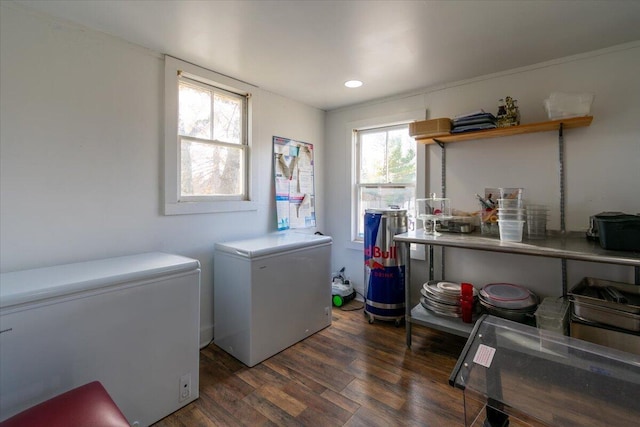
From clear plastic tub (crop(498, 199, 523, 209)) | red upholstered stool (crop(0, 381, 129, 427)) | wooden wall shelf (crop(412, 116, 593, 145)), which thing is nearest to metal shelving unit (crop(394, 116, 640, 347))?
wooden wall shelf (crop(412, 116, 593, 145))

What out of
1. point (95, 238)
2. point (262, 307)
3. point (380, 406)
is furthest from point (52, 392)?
point (380, 406)

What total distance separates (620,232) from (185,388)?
106 inches

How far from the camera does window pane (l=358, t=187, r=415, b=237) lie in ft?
10.2

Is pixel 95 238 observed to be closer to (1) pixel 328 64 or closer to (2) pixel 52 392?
(2) pixel 52 392

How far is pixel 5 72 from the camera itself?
1552 millimetres

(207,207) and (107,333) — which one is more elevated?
(207,207)

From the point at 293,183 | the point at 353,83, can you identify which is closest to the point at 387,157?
the point at 353,83

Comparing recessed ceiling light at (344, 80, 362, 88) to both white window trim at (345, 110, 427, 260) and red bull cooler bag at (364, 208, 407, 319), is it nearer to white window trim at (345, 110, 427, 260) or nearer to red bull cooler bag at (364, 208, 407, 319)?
white window trim at (345, 110, 427, 260)

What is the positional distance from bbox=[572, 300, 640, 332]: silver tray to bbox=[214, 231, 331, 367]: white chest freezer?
178cm

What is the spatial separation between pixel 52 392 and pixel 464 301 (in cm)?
246

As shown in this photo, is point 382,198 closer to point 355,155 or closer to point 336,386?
point 355,155

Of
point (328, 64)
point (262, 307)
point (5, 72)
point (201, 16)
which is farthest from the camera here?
point (328, 64)

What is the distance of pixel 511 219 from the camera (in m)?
2.09

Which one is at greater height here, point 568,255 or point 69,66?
point 69,66
